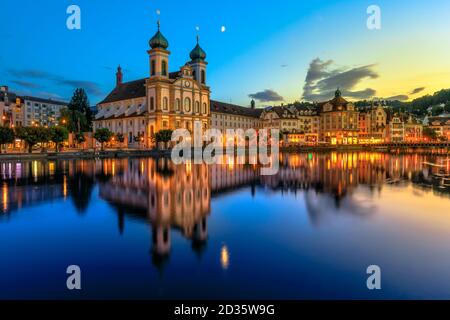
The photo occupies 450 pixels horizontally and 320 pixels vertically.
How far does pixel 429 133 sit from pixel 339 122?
1745 inches

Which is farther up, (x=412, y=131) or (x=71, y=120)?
(x=71, y=120)

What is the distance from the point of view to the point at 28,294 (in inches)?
270

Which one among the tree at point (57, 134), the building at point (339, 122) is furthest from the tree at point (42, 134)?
the building at point (339, 122)

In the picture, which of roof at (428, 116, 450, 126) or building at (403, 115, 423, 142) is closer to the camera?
building at (403, 115, 423, 142)

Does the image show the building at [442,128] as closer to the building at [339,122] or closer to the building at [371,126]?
the building at [371,126]

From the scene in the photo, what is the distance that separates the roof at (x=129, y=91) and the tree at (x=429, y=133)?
105 metres

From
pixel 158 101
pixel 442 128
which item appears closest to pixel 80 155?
pixel 158 101

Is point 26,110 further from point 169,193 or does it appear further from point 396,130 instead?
point 396,130

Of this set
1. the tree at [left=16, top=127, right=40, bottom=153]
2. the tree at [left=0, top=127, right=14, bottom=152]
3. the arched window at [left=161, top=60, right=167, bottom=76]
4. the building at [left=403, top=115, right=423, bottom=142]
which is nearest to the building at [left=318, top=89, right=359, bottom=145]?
the building at [left=403, top=115, right=423, bottom=142]

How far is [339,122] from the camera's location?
104 metres

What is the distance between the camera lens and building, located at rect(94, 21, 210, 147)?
67.8 metres

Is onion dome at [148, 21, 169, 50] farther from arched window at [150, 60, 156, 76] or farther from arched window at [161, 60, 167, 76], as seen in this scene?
arched window at [150, 60, 156, 76]

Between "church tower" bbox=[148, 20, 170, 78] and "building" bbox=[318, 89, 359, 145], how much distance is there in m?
59.3

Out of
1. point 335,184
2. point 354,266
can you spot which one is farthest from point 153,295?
point 335,184
